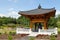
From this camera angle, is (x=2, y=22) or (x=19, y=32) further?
(x=2, y=22)

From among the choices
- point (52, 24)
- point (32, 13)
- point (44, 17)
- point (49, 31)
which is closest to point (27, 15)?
point (32, 13)

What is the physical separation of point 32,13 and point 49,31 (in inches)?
127

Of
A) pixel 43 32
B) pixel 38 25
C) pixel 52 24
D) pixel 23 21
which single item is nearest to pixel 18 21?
pixel 23 21

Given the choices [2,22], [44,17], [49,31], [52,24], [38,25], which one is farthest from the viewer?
[2,22]

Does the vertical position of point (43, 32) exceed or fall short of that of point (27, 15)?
it falls short

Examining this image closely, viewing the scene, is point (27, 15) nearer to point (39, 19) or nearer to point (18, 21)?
point (39, 19)

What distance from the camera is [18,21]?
185 feet

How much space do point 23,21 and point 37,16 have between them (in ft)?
117

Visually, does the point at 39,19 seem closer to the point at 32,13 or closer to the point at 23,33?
the point at 32,13

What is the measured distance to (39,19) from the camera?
19406 mm

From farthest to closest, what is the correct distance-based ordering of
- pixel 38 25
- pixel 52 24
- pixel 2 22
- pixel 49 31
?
pixel 2 22 < pixel 52 24 < pixel 38 25 < pixel 49 31

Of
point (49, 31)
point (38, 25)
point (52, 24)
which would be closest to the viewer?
point (49, 31)

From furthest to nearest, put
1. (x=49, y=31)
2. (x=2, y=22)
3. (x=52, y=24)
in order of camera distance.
A: (x=2, y=22), (x=52, y=24), (x=49, y=31)

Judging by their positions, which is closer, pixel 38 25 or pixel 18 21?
pixel 38 25
